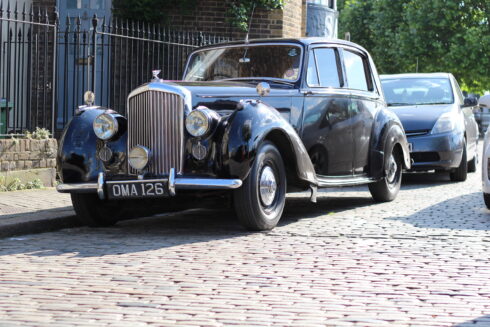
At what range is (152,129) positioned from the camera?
8.30 metres

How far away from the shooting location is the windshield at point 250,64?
9.62m

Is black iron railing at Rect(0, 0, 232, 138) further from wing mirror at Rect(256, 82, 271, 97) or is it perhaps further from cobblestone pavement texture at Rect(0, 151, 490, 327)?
wing mirror at Rect(256, 82, 271, 97)

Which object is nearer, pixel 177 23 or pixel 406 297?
pixel 406 297

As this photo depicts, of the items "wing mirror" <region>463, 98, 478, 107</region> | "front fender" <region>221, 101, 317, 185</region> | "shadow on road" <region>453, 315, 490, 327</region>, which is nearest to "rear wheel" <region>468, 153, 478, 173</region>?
"wing mirror" <region>463, 98, 478, 107</region>

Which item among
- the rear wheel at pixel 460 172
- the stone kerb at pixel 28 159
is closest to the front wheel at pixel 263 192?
the stone kerb at pixel 28 159

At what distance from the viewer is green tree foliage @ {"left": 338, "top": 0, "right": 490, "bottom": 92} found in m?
44.8

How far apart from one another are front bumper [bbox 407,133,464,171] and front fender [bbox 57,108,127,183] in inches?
249

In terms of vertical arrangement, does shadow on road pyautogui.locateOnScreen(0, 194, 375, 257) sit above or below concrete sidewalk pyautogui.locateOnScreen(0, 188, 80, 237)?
below

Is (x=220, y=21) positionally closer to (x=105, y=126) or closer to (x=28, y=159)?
(x=28, y=159)

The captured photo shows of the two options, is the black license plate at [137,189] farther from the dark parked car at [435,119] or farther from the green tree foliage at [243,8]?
the green tree foliage at [243,8]

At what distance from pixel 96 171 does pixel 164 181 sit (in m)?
0.90

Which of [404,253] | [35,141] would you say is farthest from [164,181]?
[35,141]

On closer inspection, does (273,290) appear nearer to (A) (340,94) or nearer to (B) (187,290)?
(B) (187,290)

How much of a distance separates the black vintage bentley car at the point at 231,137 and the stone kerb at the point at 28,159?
244 centimetres
